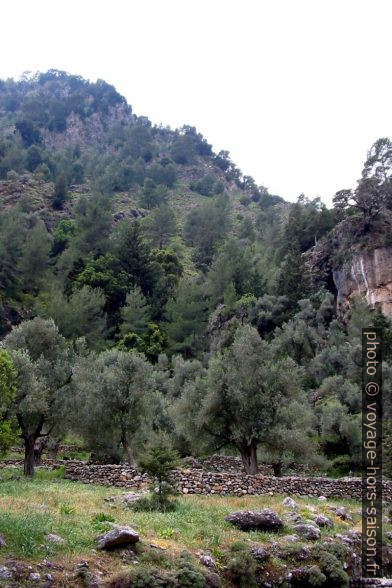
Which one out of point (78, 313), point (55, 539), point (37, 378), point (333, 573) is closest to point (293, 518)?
point (333, 573)

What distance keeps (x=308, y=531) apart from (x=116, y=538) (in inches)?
311

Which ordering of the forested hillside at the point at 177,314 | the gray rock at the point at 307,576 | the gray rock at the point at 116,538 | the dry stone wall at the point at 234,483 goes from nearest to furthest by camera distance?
the gray rock at the point at 116,538 < the gray rock at the point at 307,576 < the dry stone wall at the point at 234,483 < the forested hillside at the point at 177,314

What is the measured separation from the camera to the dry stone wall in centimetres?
2694

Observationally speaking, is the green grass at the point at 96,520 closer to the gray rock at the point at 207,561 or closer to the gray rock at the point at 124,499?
the gray rock at the point at 124,499

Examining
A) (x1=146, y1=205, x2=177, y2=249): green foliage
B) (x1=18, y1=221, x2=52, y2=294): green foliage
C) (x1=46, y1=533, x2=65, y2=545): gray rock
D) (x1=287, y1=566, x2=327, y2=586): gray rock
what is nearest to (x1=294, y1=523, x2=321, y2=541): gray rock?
(x1=287, y1=566, x2=327, y2=586): gray rock

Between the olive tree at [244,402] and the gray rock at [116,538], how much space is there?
1648 cm

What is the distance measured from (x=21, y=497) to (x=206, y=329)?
58.7 m

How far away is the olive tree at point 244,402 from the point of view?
31.4 m

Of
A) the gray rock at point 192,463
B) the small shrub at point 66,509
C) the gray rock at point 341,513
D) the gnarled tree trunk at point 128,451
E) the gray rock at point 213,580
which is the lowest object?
the gray rock at point 213,580

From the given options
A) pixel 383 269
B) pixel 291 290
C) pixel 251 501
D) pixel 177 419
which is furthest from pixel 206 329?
pixel 251 501

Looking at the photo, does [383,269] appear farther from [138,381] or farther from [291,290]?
[138,381]

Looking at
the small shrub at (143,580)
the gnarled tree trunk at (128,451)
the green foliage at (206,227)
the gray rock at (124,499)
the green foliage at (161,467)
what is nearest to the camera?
the small shrub at (143,580)

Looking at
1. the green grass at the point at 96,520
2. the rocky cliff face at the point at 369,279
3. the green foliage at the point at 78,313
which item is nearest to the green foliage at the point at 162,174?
the green foliage at the point at 78,313

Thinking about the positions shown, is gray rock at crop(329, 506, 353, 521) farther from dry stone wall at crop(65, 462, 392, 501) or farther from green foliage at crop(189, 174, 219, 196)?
green foliage at crop(189, 174, 219, 196)
